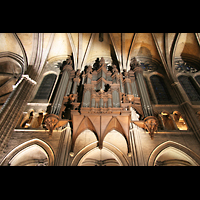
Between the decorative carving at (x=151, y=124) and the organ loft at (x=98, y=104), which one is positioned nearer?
the organ loft at (x=98, y=104)

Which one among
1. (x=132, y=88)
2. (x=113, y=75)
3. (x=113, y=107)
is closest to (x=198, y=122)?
(x=132, y=88)

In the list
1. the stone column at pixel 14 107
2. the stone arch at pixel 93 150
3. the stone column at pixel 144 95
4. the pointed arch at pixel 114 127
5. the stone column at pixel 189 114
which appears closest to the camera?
the stone arch at pixel 93 150

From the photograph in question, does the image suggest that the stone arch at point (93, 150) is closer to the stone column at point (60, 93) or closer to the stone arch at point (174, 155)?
the stone arch at point (174, 155)

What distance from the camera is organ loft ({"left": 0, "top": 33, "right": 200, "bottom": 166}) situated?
7492mm

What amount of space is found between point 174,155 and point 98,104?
432 centimetres

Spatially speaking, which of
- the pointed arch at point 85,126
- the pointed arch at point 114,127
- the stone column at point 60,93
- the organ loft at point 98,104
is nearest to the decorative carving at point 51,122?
the organ loft at point 98,104

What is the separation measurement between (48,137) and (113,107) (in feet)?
10.9

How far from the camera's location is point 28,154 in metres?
8.18

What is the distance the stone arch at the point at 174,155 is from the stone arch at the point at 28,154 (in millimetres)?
4259

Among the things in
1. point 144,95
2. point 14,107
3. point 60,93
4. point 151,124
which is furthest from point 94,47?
point 151,124

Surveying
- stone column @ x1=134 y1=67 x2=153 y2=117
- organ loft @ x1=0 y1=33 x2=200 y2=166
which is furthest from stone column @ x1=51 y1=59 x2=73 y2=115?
stone column @ x1=134 y1=67 x2=153 y2=117

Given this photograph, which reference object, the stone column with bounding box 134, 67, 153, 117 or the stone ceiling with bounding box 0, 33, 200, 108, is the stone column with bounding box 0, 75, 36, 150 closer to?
the stone ceiling with bounding box 0, 33, 200, 108

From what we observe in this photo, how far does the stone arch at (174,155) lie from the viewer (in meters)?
7.30

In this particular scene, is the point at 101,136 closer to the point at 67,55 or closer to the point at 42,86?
the point at 42,86
